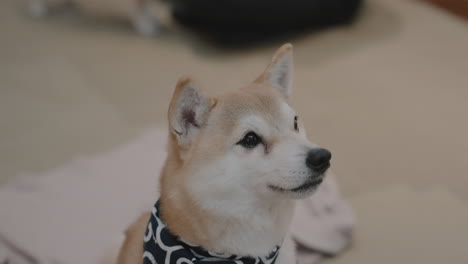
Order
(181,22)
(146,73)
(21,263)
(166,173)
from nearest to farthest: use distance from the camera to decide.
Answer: (166,173) < (21,263) < (146,73) < (181,22)

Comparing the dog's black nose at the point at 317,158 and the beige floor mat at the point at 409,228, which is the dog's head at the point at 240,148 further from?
the beige floor mat at the point at 409,228

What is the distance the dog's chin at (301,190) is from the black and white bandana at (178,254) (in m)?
0.17

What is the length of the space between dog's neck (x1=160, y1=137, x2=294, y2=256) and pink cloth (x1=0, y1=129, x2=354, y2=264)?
1.60ft

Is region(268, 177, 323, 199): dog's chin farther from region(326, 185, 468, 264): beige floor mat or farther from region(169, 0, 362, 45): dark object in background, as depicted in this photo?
region(169, 0, 362, 45): dark object in background

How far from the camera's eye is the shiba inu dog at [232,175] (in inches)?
45.2

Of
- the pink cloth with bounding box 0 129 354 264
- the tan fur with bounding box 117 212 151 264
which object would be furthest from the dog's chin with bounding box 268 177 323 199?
the pink cloth with bounding box 0 129 354 264

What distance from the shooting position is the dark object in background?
290 centimetres

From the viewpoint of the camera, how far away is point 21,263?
5.69 ft

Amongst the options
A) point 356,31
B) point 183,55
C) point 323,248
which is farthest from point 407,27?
point 323,248

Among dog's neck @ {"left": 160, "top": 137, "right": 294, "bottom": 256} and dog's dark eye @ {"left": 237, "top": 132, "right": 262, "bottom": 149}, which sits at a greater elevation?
dog's dark eye @ {"left": 237, "top": 132, "right": 262, "bottom": 149}

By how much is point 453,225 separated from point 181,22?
6.37ft

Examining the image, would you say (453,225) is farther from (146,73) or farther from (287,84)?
Answer: (146,73)

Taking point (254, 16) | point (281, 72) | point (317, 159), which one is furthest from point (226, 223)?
A: point (254, 16)

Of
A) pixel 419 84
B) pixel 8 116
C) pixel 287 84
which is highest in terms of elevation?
pixel 287 84
